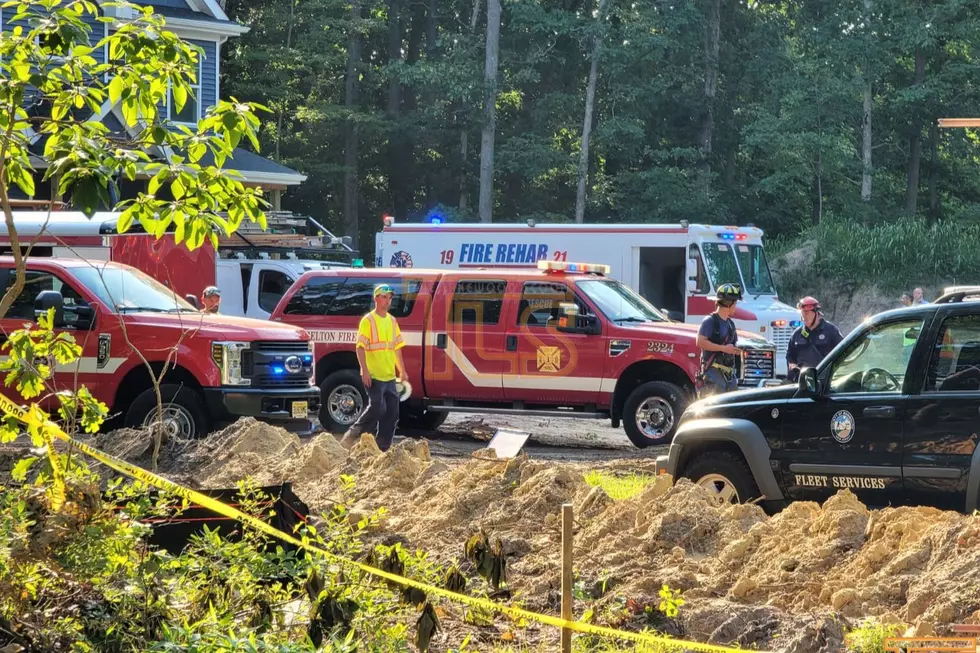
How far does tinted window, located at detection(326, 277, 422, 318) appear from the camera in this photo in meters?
16.6

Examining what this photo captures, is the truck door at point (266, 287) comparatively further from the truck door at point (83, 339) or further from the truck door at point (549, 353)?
the truck door at point (83, 339)

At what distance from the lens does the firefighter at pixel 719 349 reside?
13.6 metres

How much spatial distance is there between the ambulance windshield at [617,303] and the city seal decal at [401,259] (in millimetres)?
7823

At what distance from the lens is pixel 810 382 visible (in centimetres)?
882

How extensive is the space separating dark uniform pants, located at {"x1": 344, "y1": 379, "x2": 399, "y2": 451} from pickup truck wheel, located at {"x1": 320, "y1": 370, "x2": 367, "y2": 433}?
10.4 feet

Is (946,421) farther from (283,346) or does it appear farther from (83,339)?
(83,339)

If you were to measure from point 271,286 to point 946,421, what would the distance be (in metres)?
15.8

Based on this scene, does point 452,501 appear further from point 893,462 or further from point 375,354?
point 375,354

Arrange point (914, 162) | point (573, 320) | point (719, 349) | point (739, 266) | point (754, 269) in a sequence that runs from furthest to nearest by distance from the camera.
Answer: point (914, 162) < point (754, 269) < point (739, 266) < point (573, 320) < point (719, 349)

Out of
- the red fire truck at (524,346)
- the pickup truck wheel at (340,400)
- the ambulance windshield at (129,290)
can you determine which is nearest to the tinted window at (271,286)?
the red fire truck at (524,346)

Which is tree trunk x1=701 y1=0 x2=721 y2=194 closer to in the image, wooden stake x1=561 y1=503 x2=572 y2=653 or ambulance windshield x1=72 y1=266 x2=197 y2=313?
ambulance windshield x1=72 y1=266 x2=197 y2=313

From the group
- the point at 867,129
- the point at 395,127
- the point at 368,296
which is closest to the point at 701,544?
the point at 368,296

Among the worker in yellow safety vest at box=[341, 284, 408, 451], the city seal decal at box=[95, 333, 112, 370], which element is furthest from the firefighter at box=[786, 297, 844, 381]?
the city seal decal at box=[95, 333, 112, 370]

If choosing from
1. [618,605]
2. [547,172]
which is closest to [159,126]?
[618,605]
